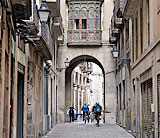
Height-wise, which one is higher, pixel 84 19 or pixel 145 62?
pixel 84 19

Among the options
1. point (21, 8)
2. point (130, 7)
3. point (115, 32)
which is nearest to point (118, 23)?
point (115, 32)

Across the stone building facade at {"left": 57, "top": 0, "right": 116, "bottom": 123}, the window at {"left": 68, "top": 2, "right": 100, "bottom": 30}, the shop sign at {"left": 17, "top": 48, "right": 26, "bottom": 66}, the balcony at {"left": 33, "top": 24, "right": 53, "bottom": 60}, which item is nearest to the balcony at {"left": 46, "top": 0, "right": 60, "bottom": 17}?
the balcony at {"left": 33, "top": 24, "right": 53, "bottom": 60}

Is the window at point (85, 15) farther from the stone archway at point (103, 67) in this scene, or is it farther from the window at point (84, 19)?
the stone archway at point (103, 67)

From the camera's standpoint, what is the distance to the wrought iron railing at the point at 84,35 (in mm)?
33219

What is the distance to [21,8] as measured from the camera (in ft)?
36.4

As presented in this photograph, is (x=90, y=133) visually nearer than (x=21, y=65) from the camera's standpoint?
No

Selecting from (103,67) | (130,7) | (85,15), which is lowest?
(103,67)

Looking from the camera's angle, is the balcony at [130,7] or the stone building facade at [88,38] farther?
the stone building facade at [88,38]

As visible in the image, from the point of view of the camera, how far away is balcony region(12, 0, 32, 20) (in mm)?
10641

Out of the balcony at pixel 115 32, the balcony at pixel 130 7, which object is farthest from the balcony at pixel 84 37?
the balcony at pixel 130 7

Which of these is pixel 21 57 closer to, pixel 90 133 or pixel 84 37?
pixel 90 133

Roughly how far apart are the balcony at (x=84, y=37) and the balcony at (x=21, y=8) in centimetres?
2108

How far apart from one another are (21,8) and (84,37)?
22409 millimetres

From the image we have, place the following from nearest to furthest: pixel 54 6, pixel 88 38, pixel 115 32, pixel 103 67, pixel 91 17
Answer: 1. pixel 54 6
2. pixel 115 32
3. pixel 103 67
4. pixel 88 38
5. pixel 91 17
